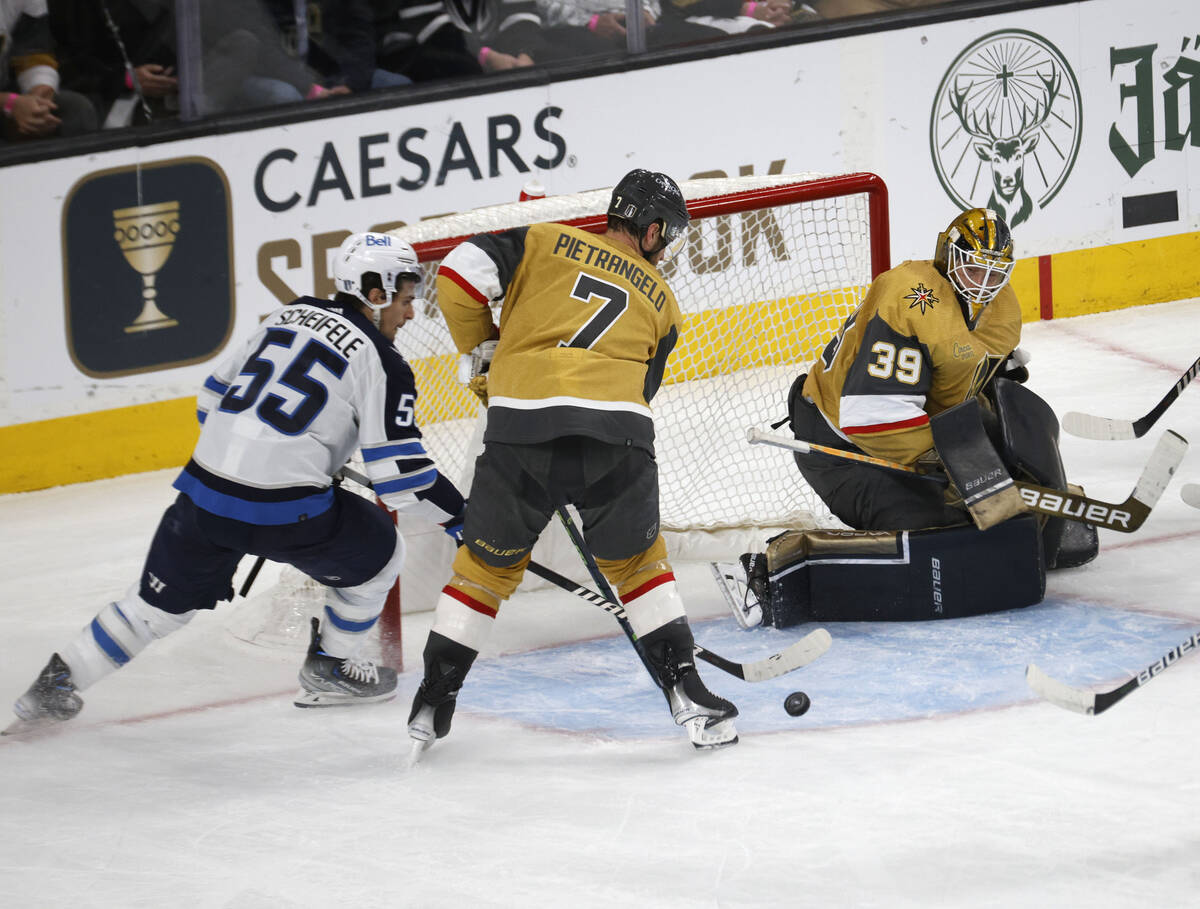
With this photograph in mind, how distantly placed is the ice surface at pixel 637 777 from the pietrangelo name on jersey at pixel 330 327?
753mm

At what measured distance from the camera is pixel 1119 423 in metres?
3.78

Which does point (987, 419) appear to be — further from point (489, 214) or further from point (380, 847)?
point (380, 847)

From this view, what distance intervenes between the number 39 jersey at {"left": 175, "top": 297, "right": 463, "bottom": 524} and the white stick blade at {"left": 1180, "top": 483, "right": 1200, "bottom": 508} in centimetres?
190

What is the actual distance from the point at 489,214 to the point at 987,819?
6.84ft

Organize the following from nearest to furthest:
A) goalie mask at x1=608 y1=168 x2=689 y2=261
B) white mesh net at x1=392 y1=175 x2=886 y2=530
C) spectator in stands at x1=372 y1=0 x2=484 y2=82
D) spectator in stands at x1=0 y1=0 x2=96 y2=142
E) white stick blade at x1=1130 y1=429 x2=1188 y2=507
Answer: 1. goalie mask at x1=608 y1=168 x2=689 y2=261
2. white stick blade at x1=1130 y1=429 x2=1188 y2=507
3. white mesh net at x1=392 y1=175 x2=886 y2=530
4. spectator in stands at x1=0 y1=0 x2=96 y2=142
5. spectator in stands at x1=372 y1=0 x2=484 y2=82

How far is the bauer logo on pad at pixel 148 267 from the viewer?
524cm

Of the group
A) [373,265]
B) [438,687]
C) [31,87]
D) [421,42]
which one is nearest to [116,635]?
[438,687]

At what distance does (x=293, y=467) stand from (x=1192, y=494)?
2.17m

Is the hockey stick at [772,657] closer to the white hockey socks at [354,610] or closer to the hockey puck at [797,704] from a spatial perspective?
the hockey puck at [797,704]

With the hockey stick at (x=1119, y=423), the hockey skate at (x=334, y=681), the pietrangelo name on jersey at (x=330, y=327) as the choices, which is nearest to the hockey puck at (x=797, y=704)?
the hockey skate at (x=334, y=681)

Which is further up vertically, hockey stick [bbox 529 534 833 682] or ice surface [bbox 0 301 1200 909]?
hockey stick [bbox 529 534 833 682]

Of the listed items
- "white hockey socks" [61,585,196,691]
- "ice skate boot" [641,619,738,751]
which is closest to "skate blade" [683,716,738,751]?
"ice skate boot" [641,619,738,751]

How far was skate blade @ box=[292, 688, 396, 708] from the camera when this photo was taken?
318 cm

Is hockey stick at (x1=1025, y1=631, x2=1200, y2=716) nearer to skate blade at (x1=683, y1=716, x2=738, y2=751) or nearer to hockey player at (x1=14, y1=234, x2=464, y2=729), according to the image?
skate blade at (x1=683, y1=716, x2=738, y2=751)
